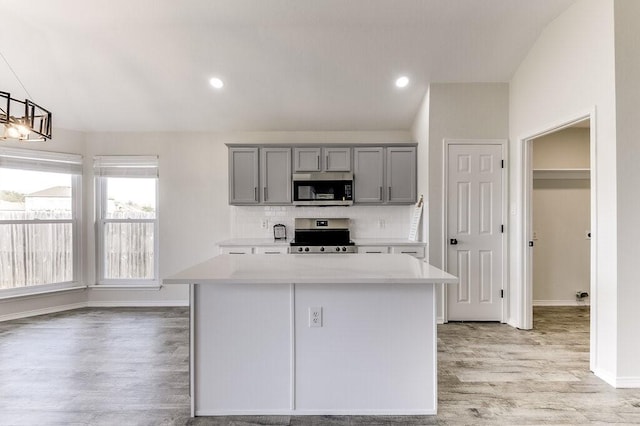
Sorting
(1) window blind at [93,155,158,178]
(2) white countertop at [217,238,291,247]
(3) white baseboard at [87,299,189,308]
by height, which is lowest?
(3) white baseboard at [87,299,189,308]

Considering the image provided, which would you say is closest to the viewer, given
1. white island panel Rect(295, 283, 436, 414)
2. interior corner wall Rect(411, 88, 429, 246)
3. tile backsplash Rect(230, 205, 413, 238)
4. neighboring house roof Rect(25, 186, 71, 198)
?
white island panel Rect(295, 283, 436, 414)

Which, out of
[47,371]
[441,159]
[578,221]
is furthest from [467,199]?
[47,371]

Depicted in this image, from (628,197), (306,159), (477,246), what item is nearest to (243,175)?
(306,159)

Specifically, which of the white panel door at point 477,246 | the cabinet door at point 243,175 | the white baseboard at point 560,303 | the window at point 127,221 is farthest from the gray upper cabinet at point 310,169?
the white baseboard at point 560,303

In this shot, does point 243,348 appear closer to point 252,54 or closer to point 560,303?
point 252,54

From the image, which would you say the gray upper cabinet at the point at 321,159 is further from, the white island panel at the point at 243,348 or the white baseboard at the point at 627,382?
the white baseboard at the point at 627,382

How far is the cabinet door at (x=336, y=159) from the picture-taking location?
447cm

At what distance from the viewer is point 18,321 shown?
156 inches

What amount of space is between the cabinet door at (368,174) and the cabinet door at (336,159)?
0.10 meters

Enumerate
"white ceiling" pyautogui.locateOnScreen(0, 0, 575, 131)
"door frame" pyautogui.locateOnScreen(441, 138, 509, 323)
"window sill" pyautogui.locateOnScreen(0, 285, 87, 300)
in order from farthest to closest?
"window sill" pyautogui.locateOnScreen(0, 285, 87, 300), "door frame" pyautogui.locateOnScreen(441, 138, 509, 323), "white ceiling" pyautogui.locateOnScreen(0, 0, 575, 131)

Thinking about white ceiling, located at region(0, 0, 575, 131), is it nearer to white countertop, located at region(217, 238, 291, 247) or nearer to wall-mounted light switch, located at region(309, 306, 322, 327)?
white countertop, located at region(217, 238, 291, 247)

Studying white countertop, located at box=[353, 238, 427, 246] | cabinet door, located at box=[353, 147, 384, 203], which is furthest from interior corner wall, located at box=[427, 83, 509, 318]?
cabinet door, located at box=[353, 147, 384, 203]

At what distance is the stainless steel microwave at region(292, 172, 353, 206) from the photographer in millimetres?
4438

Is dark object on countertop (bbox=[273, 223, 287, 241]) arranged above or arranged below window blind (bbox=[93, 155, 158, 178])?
below
